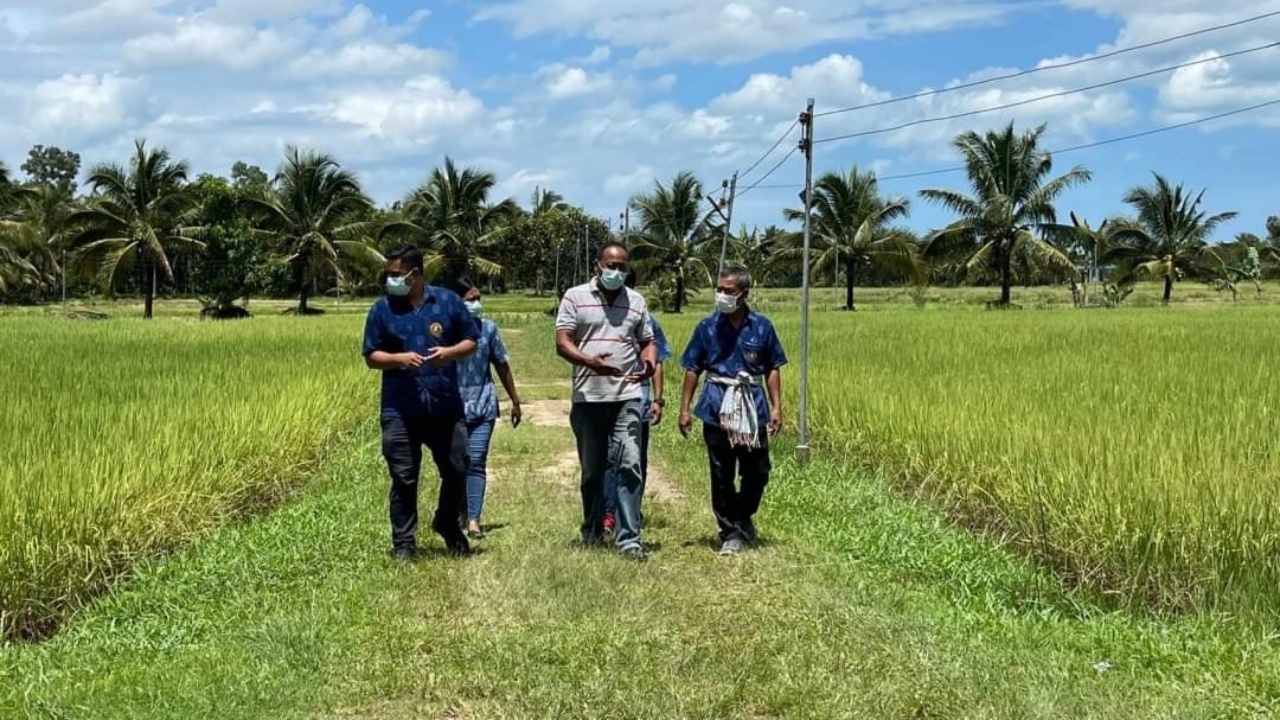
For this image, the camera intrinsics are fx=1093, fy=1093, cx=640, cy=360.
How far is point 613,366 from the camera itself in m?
5.76

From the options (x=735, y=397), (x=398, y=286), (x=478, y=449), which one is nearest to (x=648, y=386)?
(x=735, y=397)

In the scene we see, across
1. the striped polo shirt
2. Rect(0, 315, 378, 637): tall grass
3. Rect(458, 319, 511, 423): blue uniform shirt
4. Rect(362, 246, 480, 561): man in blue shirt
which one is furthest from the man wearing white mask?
Rect(0, 315, 378, 637): tall grass

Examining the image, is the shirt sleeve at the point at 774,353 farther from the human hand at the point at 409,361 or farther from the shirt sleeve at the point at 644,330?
the human hand at the point at 409,361

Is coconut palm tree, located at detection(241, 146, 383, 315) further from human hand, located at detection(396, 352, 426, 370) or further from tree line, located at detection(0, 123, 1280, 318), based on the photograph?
human hand, located at detection(396, 352, 426, 370)

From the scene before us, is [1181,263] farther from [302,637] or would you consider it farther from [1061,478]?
[302,637]

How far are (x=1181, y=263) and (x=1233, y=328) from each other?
27622 mm

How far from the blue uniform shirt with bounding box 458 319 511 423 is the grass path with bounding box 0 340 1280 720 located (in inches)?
31.9

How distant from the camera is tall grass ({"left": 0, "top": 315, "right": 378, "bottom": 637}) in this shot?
4855 millimetres

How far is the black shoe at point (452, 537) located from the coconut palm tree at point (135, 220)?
109ft

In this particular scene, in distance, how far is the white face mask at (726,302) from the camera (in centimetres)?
587

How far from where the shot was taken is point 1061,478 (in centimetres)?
566

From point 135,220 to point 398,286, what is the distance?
35.0m

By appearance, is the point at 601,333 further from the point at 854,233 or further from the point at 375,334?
the point at 854,233

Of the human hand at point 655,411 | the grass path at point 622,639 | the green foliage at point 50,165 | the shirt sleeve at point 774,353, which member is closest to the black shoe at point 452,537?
Result: the grass path at point 622,639
